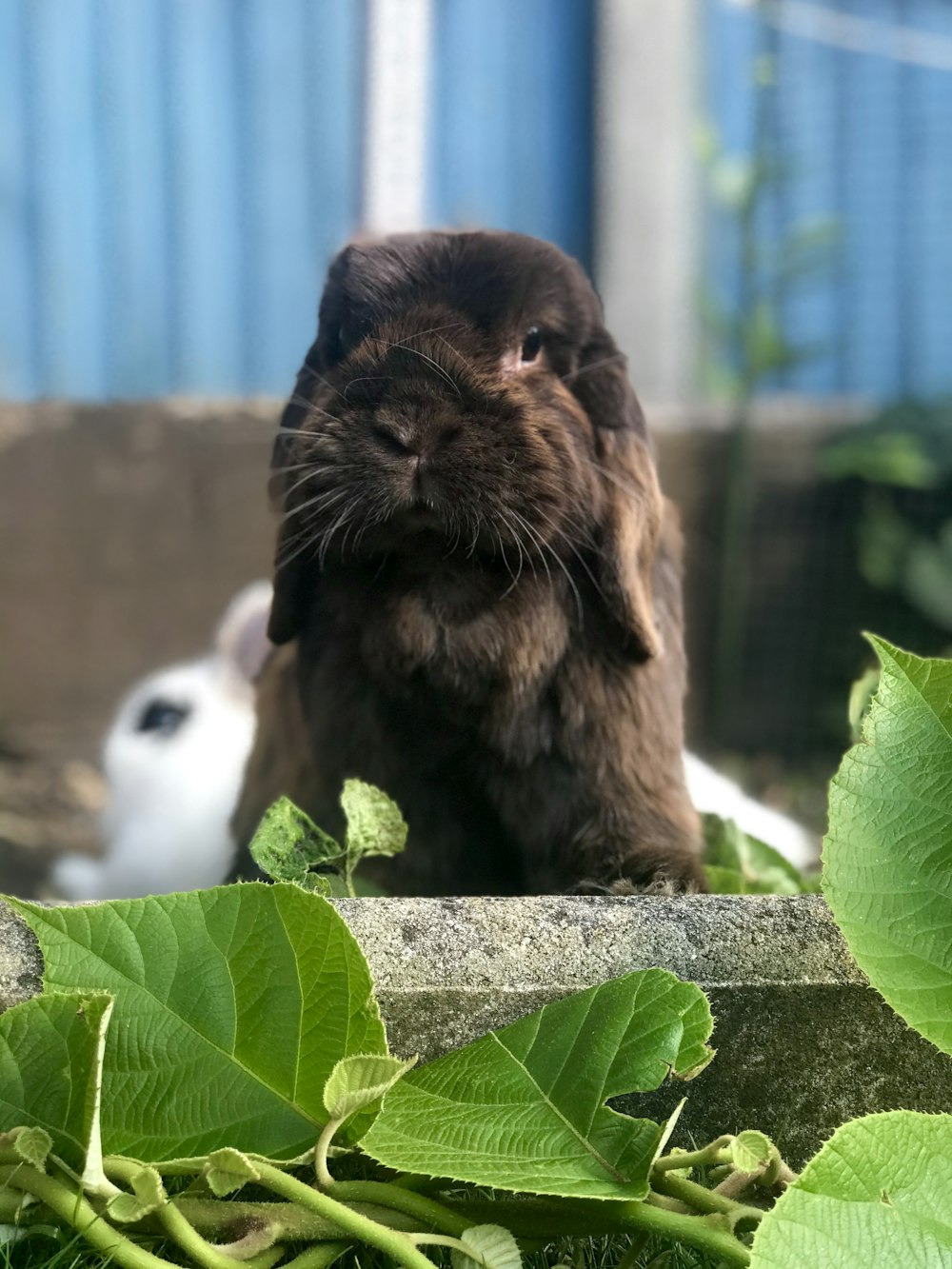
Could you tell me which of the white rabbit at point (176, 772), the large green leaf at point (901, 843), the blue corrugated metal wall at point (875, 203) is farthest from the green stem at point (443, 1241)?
the blue corrugated metal wall at point (875, 203)

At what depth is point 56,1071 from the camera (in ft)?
4.21

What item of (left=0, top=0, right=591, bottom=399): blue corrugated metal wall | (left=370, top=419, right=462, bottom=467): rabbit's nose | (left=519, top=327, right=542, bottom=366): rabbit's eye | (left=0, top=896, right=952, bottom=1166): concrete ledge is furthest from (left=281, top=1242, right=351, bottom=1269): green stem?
(left=0, top=0, right=591, bottom=399): blue corrugated metal wall

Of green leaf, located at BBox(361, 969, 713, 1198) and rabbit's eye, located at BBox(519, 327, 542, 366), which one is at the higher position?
rabbit's eye, located at BBox(519, 327, 542, 366)

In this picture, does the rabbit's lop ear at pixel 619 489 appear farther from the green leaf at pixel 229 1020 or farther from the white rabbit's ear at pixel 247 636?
the white rabbit's ear at pixel 247 636

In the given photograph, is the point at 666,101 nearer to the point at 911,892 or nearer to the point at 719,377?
→ the point at 719,377

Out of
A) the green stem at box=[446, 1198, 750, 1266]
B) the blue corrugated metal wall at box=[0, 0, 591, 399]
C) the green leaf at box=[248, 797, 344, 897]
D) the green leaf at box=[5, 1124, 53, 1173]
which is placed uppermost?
the blue corrugated metal wall at box=[0, 0, 591, 399]

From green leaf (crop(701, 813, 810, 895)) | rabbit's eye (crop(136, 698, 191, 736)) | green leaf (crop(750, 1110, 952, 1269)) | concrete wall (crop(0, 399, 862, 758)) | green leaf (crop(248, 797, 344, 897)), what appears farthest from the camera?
concrete wall (crop(0, 399, 862, 758))

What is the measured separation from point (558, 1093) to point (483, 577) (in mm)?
793

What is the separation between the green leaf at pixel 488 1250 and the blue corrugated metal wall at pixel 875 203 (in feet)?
16.6

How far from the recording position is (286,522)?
1961 millimetres

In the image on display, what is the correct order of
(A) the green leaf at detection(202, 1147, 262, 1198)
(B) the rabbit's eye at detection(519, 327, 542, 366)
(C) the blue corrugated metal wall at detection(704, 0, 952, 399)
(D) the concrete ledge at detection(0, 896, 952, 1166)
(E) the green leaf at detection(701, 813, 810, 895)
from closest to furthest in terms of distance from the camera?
(A) the green leaf at detection(202, 1147, 262, 1198)
(D) the concrete ledge at detection(0, 896, 952, 1166)
(B) the rabbit's eye at detection(519, 327, 542, 366)
(E) the green leaf at detection(701, 813, 810, 895)
(C) the blue corrugated metal wall at detection(704, 0, 952, 399)

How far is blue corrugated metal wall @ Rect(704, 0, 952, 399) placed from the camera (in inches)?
231

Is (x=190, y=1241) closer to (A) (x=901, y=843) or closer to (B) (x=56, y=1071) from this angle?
(B) (x=56, y=1071)

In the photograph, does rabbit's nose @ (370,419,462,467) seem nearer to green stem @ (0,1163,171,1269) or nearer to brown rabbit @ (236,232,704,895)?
brown rabbit @ (236,232,704,895)
